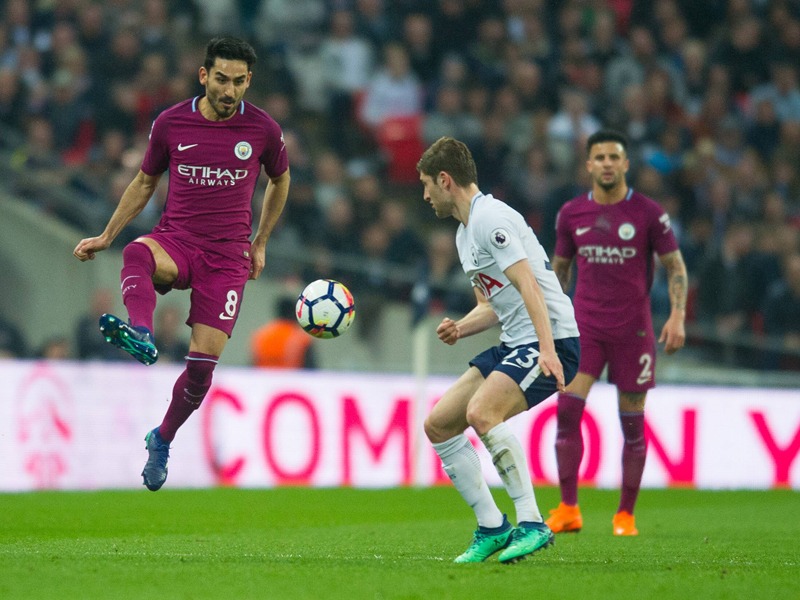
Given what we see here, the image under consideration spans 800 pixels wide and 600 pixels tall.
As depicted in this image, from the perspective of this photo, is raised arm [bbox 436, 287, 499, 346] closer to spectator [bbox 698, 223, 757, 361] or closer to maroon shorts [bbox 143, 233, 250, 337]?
maroon shorts [bbox 143, 233, 250, 337]

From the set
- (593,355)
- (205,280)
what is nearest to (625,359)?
(593,355)

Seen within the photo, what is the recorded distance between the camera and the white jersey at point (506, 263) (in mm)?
6949

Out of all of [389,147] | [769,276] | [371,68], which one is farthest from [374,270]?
[769,276]

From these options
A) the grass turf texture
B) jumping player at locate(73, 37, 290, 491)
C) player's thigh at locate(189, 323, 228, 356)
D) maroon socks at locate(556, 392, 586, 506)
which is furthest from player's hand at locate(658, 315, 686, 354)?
player's thigh at locate(189, 323, 228, 356)

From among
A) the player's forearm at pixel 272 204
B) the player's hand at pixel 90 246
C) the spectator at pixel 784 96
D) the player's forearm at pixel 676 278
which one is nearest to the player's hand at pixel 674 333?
the player's forearm at pixel 676 278

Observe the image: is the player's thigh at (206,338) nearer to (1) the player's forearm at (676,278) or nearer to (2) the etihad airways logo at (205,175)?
(2) the etihad airways logo at (205,175)

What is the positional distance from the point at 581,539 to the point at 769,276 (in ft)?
26.6

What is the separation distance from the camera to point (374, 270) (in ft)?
52.7

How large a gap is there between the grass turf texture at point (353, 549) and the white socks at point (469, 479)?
0.29 metres

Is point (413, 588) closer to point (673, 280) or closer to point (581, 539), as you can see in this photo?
point (581, 539)

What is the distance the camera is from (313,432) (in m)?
14.2

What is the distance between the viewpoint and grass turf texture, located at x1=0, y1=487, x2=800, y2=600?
19.9ft

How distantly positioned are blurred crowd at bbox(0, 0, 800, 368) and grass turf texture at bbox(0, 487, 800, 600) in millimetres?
3396

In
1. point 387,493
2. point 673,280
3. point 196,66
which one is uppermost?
point 196,66
